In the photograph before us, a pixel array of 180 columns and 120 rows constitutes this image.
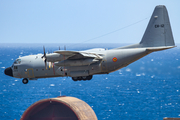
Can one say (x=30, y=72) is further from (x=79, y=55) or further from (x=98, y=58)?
(x=98, y=58)

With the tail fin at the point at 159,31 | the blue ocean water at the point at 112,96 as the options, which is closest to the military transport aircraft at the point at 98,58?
the tail fin at the point at 159,31

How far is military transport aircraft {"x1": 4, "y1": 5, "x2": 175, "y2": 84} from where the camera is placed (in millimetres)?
44625

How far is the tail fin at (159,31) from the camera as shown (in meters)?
46.0

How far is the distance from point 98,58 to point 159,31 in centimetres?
1017

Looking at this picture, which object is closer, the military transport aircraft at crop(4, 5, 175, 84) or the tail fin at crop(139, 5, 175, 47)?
the military transport aircraft at crop(4, 5, 175, 84)

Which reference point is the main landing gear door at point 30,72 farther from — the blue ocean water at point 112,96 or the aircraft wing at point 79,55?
the blue ocean water at point 112,96

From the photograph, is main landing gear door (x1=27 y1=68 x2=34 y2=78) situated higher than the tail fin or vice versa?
the tail fin

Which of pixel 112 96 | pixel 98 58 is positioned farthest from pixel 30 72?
pixel 112 96

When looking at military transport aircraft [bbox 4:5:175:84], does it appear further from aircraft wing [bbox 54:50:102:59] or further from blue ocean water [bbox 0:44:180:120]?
blue ocean water [bbox 0:44:180:120]

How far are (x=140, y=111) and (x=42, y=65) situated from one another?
84.7m

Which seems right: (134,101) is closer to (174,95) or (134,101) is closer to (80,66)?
(174,95)

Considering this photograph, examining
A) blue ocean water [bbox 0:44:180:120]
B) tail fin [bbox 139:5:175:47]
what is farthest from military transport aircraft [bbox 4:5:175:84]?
blue ocean water [bbox 0:44:180:120]

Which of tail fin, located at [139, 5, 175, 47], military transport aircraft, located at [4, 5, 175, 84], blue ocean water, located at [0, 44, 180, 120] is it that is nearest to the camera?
military transport aircraft, located at [4, 5, 175, 84]

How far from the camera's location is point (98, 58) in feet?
147
